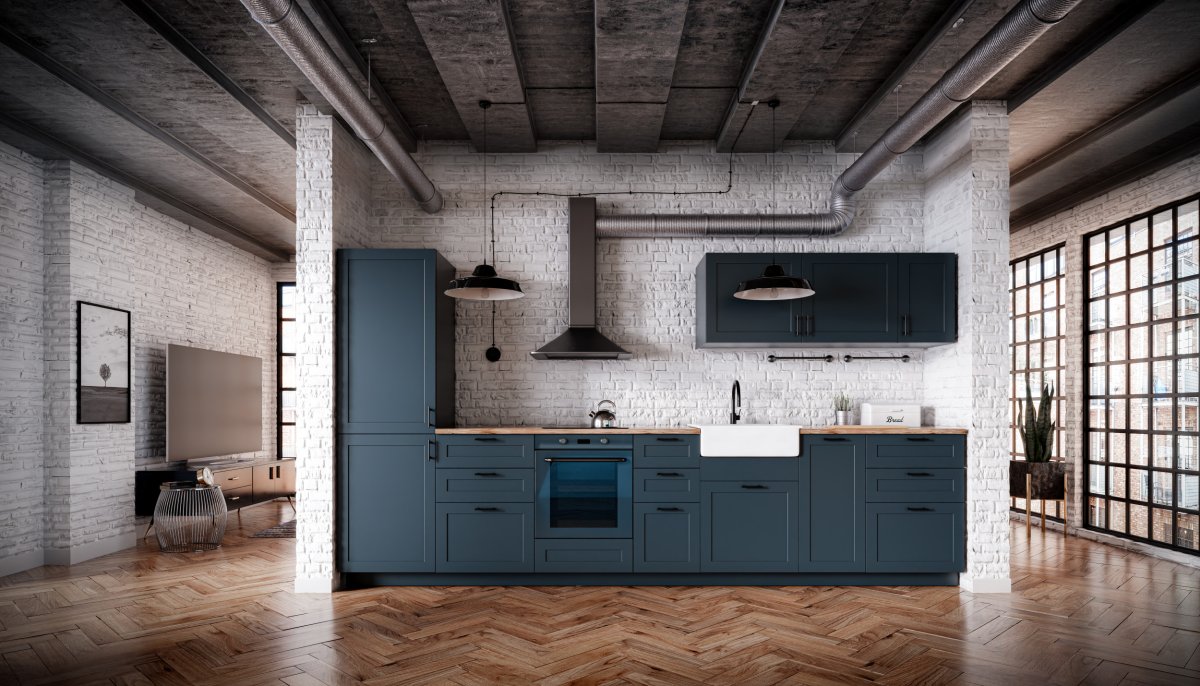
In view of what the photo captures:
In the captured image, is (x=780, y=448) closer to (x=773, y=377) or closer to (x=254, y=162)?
(x=773, y=377)

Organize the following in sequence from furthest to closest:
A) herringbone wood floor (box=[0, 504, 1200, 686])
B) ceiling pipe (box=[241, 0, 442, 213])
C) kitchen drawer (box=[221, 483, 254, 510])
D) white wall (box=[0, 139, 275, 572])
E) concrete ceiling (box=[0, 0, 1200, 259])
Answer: kitchen drawer (box=[221, 483, 254, 510]), white wall (box=[0, 139, 275, 572]), concrete ceiling (box=[0, 0, 1200, 259]), herringbone wood floor (box=[0, 504, 1200, 686]), ceiling pipe (box=[241, 0, 442, 213])

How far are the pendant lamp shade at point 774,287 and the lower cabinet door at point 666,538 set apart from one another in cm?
153

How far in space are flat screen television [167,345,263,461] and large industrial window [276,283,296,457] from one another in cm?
90

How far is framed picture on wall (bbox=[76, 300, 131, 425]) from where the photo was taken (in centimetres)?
599

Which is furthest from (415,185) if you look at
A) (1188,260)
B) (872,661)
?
(1188,260)

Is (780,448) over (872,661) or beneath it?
over

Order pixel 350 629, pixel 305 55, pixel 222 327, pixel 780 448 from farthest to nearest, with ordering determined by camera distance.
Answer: pixel 222 327 < pixel 780 448 < pixel 350 629 < pixel 305 55

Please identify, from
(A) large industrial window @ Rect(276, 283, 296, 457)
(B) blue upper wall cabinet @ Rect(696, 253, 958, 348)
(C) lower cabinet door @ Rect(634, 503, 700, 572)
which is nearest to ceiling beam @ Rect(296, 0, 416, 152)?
(B) blue upper wall cabinet @ Rect(696, 253, 958, 348)

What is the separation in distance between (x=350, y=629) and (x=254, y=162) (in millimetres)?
4030

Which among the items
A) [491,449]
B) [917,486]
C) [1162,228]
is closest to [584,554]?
[491,449]

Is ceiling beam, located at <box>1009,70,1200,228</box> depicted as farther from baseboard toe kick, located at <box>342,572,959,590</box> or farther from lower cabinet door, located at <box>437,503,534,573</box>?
lower cabinet door, located at <box>437,503,534,573</box>

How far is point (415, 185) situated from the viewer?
5.11 meters

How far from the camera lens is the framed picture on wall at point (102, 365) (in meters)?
5.99

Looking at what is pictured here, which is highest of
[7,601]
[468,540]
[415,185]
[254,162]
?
[254,162]
